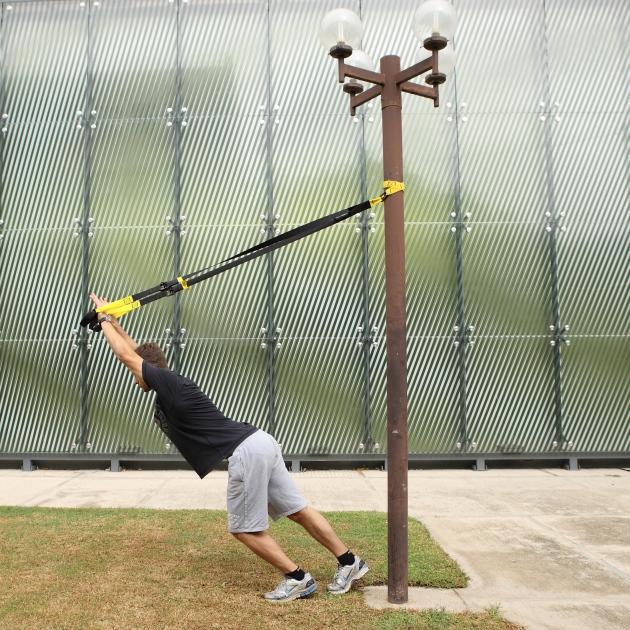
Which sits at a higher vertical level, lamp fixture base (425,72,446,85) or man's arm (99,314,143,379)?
lamp fixture base (425,72,446,85)

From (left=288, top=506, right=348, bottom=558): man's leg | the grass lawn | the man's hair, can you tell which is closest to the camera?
the grass lawn

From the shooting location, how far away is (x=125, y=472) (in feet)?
31.0

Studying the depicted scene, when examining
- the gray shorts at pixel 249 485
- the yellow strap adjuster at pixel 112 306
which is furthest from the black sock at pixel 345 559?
the yellow strap adjuster at pixel 112 306

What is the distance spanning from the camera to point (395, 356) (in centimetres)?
452

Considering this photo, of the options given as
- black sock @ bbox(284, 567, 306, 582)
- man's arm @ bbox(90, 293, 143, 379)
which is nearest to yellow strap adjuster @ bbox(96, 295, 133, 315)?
man's arm @ bbox(90, 293, 143, 379)

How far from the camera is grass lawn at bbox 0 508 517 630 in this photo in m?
4.07

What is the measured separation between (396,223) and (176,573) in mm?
2919

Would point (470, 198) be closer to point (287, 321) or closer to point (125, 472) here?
point (287, 321)

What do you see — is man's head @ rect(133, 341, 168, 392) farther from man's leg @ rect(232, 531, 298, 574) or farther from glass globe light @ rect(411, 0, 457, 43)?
glass globe light @ rect(411, 0, 457, 43)

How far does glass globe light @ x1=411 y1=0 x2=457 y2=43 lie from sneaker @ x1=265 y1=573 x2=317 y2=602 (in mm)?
3632

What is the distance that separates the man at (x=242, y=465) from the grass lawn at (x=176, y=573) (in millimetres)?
175

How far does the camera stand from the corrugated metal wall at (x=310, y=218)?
9.37m

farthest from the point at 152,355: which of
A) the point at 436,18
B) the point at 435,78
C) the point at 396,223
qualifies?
the point at 436,18

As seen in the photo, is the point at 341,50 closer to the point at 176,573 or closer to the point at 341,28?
the point at 341,28
